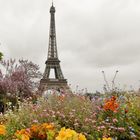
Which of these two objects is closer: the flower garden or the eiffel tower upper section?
the flower garden

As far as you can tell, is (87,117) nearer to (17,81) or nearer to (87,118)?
(87,118)

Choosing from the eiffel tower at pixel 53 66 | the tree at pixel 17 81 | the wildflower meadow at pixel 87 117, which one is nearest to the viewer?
the wildflower meadow at pixel 87 117

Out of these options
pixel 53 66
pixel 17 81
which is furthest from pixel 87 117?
pixel 53 66

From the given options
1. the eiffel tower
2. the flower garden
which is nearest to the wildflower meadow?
→ the flower garden

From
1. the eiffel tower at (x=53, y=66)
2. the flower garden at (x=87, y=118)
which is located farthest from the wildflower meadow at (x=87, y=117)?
the eiffel tower at (x=53, y=66)

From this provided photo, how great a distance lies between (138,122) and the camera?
9.30 m

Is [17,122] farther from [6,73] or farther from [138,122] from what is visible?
[6,73]

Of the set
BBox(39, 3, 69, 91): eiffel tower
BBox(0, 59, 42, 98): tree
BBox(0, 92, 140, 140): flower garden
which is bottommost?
BBox(0, 92, 140, 140): flower garden

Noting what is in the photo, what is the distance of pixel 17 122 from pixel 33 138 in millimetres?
3550

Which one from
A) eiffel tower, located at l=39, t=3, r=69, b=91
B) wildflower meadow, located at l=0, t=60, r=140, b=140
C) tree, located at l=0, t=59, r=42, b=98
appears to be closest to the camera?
wildflower meadow, located at l=0, t=60, r=140, b=140

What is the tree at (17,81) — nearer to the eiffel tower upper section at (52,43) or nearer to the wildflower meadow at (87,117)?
the wildflower meadow at (87,117)

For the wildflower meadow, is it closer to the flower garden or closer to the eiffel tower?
the flower garden

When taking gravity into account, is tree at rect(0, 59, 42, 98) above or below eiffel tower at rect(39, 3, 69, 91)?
below

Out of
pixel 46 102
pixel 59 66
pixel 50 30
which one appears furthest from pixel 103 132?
pixel 50 30
